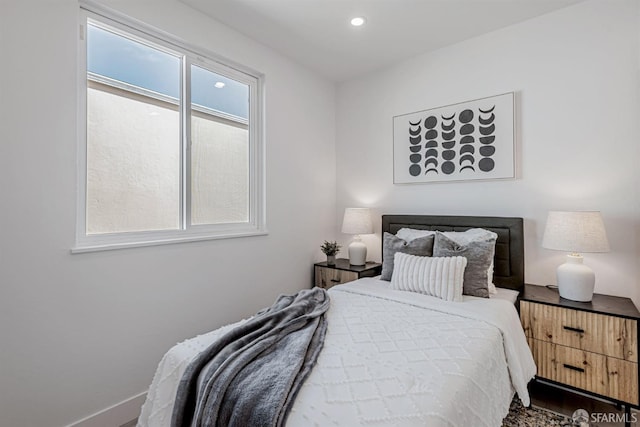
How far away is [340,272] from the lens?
3.10 meters

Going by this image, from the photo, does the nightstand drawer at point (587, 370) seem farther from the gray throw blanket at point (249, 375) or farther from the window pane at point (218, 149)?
the window pane at point (218, 149)

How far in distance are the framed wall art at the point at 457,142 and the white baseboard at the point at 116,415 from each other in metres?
2.76

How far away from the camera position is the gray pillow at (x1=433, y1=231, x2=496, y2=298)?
2244mm

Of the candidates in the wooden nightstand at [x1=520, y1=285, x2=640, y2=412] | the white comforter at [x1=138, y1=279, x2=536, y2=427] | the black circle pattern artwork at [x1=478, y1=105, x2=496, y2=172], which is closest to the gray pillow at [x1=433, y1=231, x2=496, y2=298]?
the white comforter at [x1=138, y1=279, x2=536, y2=427]

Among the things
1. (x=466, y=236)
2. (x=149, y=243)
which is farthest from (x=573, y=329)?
(x=149, y=243)

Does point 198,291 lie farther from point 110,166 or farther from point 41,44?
point 41,44

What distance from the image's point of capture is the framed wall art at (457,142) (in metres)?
2.63

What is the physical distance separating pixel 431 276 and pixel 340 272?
1052 mm

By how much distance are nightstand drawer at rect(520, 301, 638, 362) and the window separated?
2.16 metres

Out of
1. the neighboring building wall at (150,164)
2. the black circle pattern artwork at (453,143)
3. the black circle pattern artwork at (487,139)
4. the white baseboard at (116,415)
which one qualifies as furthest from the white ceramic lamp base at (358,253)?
the white baseboard at (116,415)

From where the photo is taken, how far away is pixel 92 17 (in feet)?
6.32

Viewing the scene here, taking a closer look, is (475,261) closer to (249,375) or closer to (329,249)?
(329,249)

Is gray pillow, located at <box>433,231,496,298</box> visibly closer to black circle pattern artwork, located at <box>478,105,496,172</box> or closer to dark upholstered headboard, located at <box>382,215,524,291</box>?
dark upholstered headboard, located at <box>382,215,524,291</box>

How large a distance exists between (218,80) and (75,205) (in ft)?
4.81
